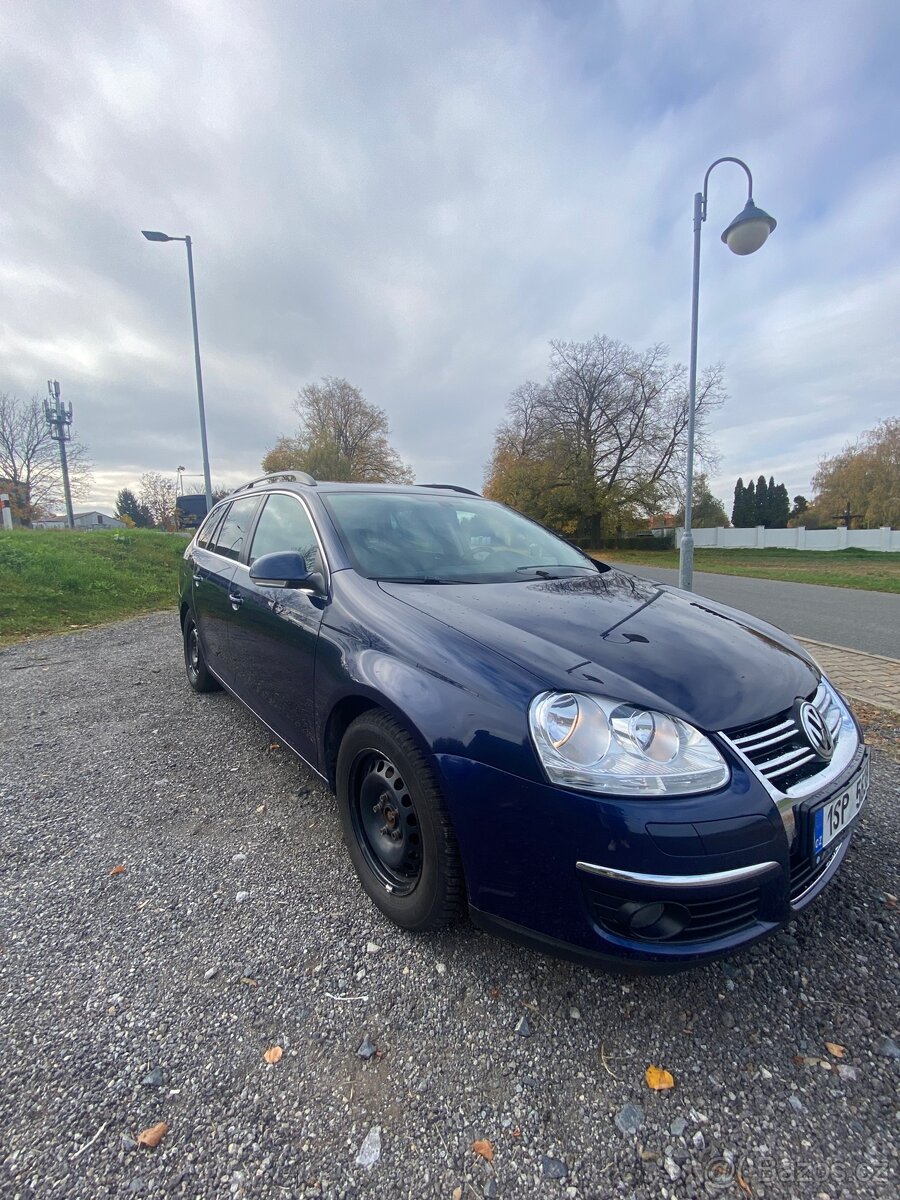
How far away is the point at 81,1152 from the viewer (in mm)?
1279

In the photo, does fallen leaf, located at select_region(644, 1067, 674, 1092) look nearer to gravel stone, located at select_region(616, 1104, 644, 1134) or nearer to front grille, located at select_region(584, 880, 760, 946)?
gravel stone, located at select_region(616, 1104, 644, 1134)

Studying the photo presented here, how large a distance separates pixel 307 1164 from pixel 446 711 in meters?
1.10

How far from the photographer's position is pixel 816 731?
1786mm

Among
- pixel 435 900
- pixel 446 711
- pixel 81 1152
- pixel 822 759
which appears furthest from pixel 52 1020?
pixel 822 759

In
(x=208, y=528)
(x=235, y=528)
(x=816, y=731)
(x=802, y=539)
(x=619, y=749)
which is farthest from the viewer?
(x=802, y=539)

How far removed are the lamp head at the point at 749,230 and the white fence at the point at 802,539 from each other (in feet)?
82.8

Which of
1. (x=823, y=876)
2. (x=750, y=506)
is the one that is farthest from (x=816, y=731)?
(x=750, y=506)

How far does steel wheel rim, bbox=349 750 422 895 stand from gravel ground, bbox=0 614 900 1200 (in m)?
0.19

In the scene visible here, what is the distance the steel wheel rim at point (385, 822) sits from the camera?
1.89 m

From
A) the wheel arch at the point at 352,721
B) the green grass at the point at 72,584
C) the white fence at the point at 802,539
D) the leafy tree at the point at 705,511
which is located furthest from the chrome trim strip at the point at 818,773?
the leafy tree at the point at 705,511

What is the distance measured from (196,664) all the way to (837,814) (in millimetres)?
4412

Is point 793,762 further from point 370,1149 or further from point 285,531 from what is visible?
point 285,531

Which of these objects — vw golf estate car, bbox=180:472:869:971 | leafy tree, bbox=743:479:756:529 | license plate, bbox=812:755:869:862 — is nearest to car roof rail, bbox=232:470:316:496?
vw golf estate car, bbox=180:472:869:971

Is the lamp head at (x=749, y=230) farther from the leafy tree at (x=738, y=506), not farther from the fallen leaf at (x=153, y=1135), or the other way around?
the leafy tree at (x=738, y=506)
